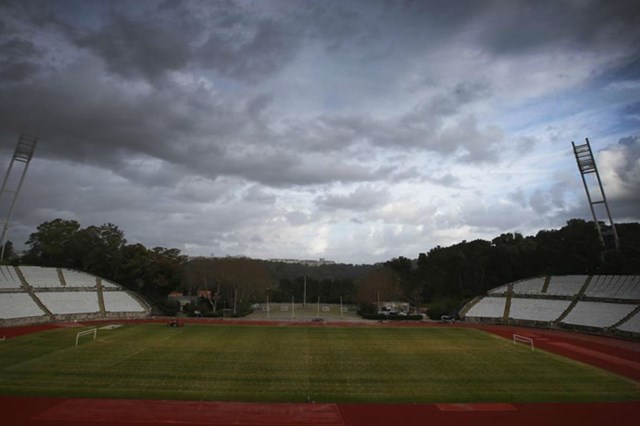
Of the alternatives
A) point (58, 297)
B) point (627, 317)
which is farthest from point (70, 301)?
point (627, 317)

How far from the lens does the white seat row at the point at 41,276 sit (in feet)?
169

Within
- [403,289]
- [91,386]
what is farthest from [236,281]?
[91,386]

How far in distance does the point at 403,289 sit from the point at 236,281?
35.6m

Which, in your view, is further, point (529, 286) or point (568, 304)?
point (529, 286)

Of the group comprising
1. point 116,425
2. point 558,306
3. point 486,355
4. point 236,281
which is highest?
point 236,281

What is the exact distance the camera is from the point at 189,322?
47562 mm

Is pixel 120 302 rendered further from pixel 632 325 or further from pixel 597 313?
pixel 632 325

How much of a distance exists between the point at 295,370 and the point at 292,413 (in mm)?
7132

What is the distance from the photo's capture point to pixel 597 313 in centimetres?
4291

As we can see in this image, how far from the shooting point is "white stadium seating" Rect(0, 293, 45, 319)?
41463 mm

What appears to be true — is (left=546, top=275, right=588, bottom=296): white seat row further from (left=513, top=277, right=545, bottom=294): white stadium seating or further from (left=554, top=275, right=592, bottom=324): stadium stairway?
(left=513, top=277, right=545, bottom=294): white stadium seating

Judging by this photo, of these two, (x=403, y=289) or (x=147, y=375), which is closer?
(x=147, y=375)

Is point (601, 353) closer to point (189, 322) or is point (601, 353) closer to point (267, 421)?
point (267, 421)

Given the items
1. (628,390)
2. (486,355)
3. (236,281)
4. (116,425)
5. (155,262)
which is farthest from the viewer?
(155,262)
